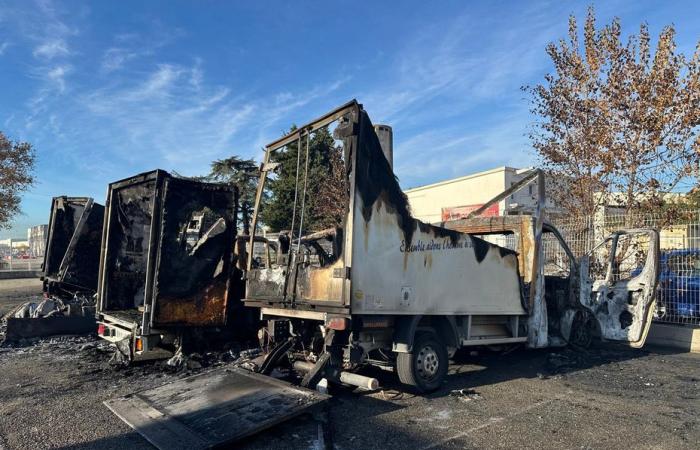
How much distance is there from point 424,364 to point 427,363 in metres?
0.06

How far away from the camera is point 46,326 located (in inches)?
383

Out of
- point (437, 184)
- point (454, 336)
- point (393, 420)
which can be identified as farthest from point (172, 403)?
point (437, 184)

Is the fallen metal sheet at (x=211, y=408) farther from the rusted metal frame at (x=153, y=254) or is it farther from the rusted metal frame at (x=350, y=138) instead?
the rusted metal frame at (x=153, y=254)

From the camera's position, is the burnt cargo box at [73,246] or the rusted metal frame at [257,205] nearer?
the rusted metal frame at [257,205]

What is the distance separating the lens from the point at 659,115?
10.4m

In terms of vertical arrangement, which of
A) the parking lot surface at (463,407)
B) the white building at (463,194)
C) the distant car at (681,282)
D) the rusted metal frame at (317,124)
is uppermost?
the white building at (463,194)

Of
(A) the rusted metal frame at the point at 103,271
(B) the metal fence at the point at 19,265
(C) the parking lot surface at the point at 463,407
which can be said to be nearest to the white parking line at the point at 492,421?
(C) the parking lot surface at the point at 463,407

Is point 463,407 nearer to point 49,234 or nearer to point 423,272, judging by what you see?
point 423,272

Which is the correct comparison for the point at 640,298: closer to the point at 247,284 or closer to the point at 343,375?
the point at 343,375

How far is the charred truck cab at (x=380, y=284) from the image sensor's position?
17.5 feet

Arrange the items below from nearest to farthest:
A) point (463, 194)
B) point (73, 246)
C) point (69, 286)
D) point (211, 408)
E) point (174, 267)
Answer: point (211, 408)
point (174, 267)
point (73, 246)
point (69, 286)
point (463, 194)

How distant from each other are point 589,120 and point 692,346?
5171 millimetres

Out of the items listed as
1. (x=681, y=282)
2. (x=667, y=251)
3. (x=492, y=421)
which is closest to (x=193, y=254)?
(x=492, y=421)

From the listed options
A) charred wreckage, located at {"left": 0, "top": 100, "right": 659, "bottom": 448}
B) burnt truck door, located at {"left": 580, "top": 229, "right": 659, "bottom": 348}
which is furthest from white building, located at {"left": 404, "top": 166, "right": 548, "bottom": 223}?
charred wreckage, located at {"left": 0, "top": 100, "right": 659, "bottom": 448}
